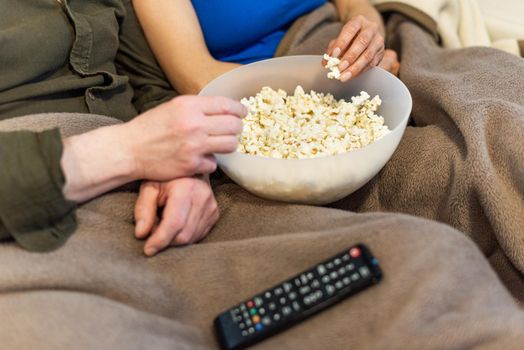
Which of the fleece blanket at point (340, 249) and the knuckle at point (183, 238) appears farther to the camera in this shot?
the knuckle at point (183, 238)

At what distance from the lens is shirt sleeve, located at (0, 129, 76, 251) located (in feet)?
2.10

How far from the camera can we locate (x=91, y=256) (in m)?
0.68

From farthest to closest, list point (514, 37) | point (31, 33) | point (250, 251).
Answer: point (514, 37), point (31, 33), point (250, 251)

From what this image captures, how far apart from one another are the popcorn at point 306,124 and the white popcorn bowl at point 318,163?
3 cm

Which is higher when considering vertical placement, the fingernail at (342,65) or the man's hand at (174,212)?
the fingernail at (342,65)

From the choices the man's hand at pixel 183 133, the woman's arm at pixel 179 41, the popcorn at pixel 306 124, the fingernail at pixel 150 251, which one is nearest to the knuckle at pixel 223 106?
the man's hand at pixel 183 133

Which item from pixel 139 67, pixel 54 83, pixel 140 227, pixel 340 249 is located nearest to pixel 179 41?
pixel 139 67

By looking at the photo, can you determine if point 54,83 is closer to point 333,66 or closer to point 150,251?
point 150,251

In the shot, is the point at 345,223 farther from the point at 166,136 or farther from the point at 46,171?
the point at 46,171

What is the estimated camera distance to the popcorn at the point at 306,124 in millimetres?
846

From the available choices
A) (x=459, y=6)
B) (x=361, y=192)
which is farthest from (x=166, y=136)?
(x=459, y=6)

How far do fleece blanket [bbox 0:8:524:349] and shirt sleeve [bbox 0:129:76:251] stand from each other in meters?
0.03

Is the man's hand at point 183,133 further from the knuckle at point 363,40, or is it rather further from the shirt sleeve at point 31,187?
the knuckle at point 363,40

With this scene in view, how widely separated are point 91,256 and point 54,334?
0.40ft
